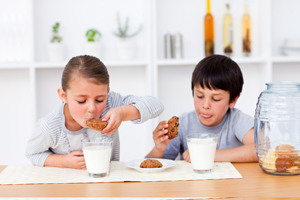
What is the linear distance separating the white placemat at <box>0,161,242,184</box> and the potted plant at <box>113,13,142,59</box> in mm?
1481

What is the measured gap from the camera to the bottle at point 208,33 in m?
2.66

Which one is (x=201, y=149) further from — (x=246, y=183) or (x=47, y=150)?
(x=47, y=150)

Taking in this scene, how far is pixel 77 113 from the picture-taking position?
1.20 meters

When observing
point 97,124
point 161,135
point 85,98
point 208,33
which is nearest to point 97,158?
point 97,124

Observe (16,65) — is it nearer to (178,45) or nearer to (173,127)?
(178,45)

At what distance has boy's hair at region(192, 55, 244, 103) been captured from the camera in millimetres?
1542

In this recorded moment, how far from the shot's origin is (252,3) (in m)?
2.76

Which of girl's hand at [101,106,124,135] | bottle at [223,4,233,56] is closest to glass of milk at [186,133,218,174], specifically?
girl's hand at [101,106,124,135]

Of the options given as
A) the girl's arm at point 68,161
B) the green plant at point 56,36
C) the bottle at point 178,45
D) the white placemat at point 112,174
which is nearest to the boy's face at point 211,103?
the white placemat at point 112,174

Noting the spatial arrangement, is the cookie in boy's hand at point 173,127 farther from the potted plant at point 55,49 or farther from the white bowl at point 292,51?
the white bowl at point 292,51

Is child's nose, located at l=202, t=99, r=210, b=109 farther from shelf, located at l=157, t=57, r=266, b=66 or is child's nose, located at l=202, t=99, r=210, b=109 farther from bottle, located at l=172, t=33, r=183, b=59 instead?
bottle, located at l=172, t=33, r=183, b=59

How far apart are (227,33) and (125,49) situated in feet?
2.41

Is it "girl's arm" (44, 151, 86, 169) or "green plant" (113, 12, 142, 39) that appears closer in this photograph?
"girl's arm" (44, 151, 86, 169)

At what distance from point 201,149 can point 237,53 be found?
183 centimetres
